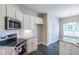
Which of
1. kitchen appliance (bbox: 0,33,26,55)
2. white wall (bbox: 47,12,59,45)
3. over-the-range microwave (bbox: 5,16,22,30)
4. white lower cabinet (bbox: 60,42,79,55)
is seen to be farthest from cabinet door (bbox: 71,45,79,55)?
over-the-range microwave (bbox: 5,16,22,30)

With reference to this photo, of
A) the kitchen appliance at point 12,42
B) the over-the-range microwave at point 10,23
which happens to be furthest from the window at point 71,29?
the over-the-range microwave at point 10,23

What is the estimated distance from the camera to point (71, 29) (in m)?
1.99

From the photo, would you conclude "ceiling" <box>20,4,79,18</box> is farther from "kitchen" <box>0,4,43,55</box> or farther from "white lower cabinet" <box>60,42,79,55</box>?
"white lower cabinet" <box>60,42,79,55</box>

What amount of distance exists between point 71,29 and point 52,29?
15.3 inches

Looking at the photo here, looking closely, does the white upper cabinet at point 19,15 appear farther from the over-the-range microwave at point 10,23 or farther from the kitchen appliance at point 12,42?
the kitchen appliance at point 12,42

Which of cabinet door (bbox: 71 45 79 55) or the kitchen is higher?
the kitchen

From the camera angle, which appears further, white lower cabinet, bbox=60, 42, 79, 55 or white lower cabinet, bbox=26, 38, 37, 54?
white lower cabinet, bbox=26, 38, 37, 54

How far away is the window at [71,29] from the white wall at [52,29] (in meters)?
0.16

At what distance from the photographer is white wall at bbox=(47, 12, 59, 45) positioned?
208 cm

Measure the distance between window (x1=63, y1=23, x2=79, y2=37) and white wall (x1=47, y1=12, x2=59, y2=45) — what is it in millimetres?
161

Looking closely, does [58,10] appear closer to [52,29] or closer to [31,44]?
[52,29]

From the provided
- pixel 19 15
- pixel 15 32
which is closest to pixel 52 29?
pixel 19 15

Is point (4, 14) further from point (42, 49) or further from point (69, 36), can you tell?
point (69, 36)
